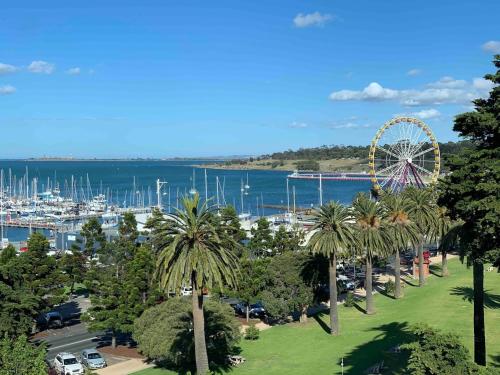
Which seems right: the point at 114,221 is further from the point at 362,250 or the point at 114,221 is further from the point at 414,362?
the point at 414,362

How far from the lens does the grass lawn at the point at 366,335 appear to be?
35094mm

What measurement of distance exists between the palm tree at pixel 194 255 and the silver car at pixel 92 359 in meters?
9.53

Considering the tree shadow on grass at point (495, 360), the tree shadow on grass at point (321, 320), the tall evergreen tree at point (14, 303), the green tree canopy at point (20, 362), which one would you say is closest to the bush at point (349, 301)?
the tree shadow on grass at point (321, 320)

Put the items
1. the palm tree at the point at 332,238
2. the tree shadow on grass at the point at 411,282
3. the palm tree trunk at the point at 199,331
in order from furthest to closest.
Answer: the tree shadow on grass at the point at 411,282 → the palm tree at the point at 332,238 → the palm tree trunk at the point at 199,331

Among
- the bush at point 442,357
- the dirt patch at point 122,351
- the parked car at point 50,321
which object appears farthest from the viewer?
the parked car at point 50,321

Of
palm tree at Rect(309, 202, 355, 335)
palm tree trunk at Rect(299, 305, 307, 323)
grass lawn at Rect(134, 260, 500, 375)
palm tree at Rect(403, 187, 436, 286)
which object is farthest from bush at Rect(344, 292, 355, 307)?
palm tree at Rect(403, 187, 436, 286)

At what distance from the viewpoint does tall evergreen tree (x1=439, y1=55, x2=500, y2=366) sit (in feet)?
70.8

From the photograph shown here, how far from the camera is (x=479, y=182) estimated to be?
2298 cm

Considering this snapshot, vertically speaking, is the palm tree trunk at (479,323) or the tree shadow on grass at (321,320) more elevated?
the palm tree trunk at (479,323)

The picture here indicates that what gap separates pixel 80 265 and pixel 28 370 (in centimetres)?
3857

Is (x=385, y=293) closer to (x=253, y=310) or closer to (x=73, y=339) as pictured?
(x=253, y=310)

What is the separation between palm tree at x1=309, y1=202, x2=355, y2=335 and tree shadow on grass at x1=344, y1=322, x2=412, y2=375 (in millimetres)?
3843

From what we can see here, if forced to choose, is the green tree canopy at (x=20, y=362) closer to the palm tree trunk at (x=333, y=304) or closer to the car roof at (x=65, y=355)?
the car roof at (x=65, y=355)

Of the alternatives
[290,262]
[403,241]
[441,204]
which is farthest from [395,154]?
[441,204]
